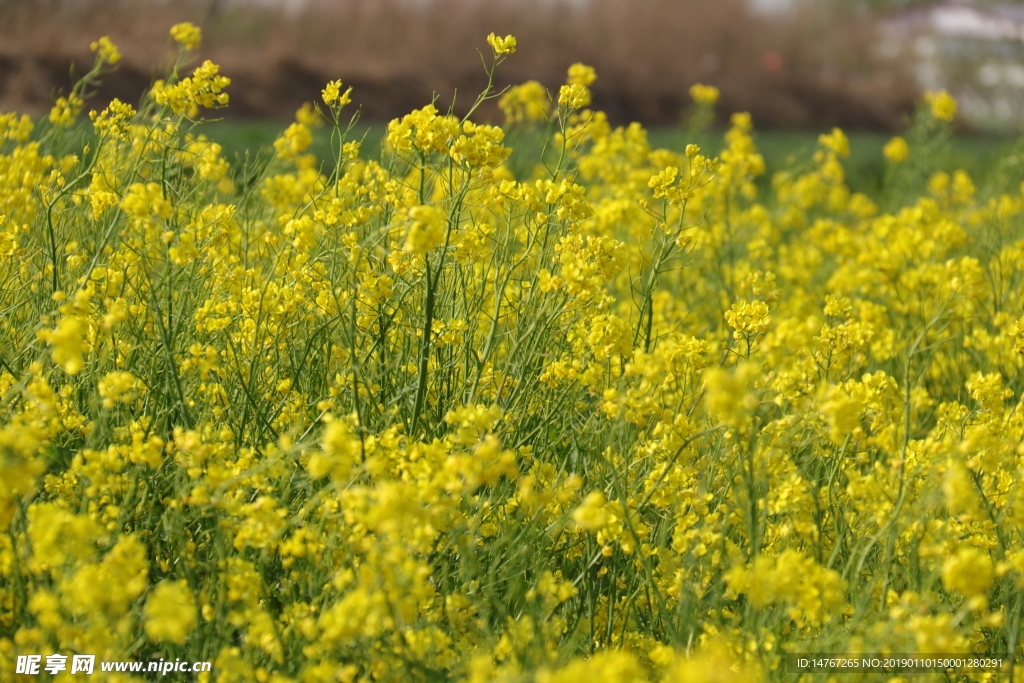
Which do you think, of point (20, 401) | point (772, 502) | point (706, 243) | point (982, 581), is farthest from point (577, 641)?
point (706, 243)

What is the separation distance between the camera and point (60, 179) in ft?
9.10

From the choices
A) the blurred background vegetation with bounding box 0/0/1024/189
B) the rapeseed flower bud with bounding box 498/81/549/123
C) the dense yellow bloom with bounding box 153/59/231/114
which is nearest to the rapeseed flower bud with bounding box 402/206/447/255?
the dense yellow bloom with bounding box 153/59/231/114

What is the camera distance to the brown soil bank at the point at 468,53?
44.5ft

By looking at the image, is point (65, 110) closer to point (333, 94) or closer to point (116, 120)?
point (116, 120)

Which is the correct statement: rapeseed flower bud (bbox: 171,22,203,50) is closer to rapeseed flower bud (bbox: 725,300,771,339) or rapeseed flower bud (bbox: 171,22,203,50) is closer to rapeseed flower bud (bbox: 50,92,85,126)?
rapeseed flower bud (bbox: 50,92,85,126)

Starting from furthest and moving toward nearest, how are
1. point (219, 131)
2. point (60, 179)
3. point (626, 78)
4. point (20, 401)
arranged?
point (626, 78), point (219, 131), point (60, 179), point (20, 401)

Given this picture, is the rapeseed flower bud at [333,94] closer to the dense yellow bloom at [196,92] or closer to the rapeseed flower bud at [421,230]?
the dense yellow bloom at [196,92]

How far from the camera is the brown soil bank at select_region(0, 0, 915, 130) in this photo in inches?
534

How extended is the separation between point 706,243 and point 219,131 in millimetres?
6910

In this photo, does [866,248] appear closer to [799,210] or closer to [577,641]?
[799,210]

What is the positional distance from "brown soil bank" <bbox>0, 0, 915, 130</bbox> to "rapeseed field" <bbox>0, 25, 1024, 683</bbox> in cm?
999

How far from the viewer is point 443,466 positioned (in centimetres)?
190

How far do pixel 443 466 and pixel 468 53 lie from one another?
1692cm

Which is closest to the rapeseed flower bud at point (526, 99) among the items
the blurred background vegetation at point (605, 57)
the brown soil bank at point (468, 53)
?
the blurred background vegetation at point (605, 57)
